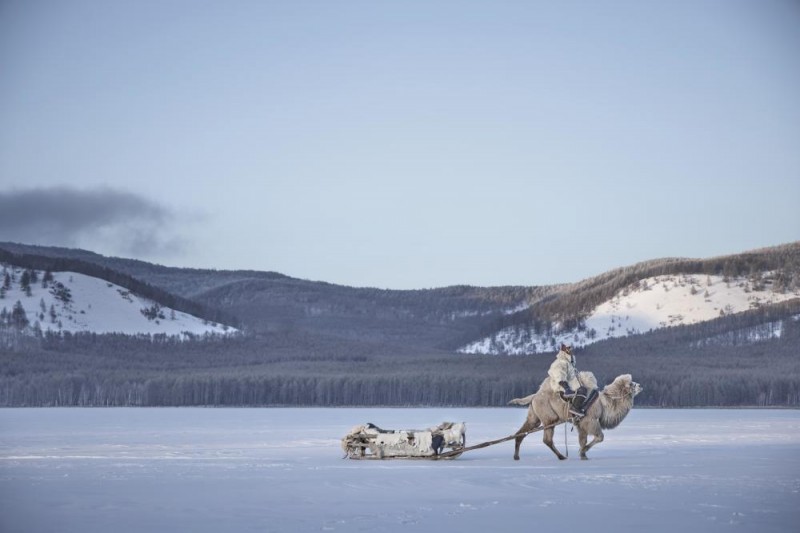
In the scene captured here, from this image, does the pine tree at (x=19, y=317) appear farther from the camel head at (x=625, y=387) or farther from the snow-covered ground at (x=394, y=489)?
the camel head at (x=625, y=387)

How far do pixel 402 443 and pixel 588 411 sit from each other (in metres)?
4.43

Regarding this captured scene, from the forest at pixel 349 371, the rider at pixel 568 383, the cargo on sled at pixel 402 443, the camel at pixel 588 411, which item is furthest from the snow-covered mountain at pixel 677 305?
the rider at pixel 568 383

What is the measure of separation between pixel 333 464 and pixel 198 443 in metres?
10.4

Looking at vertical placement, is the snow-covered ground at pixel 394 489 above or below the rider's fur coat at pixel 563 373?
below

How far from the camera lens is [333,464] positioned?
2700cm

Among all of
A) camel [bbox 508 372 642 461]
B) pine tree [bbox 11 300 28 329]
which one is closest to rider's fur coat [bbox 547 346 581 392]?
camel [bbox 508 372 642 461]

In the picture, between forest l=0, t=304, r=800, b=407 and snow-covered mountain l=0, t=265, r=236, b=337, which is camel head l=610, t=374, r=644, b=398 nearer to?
forest l=0, t=304, r=800, b=407

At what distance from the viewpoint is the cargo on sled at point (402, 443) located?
28234 millimetres

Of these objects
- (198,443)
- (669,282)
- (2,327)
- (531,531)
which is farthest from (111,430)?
(669,282)

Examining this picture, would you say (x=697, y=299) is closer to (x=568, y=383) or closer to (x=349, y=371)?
(x=349, y=371)

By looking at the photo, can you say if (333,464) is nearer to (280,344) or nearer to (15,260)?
(280,344)

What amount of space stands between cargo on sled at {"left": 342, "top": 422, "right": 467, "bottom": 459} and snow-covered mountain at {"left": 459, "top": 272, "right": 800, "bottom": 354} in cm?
15115

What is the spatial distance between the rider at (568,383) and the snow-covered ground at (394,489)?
137 centimetres

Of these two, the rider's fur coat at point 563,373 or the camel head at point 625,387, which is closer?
the rider's fur coat at point 563,373
